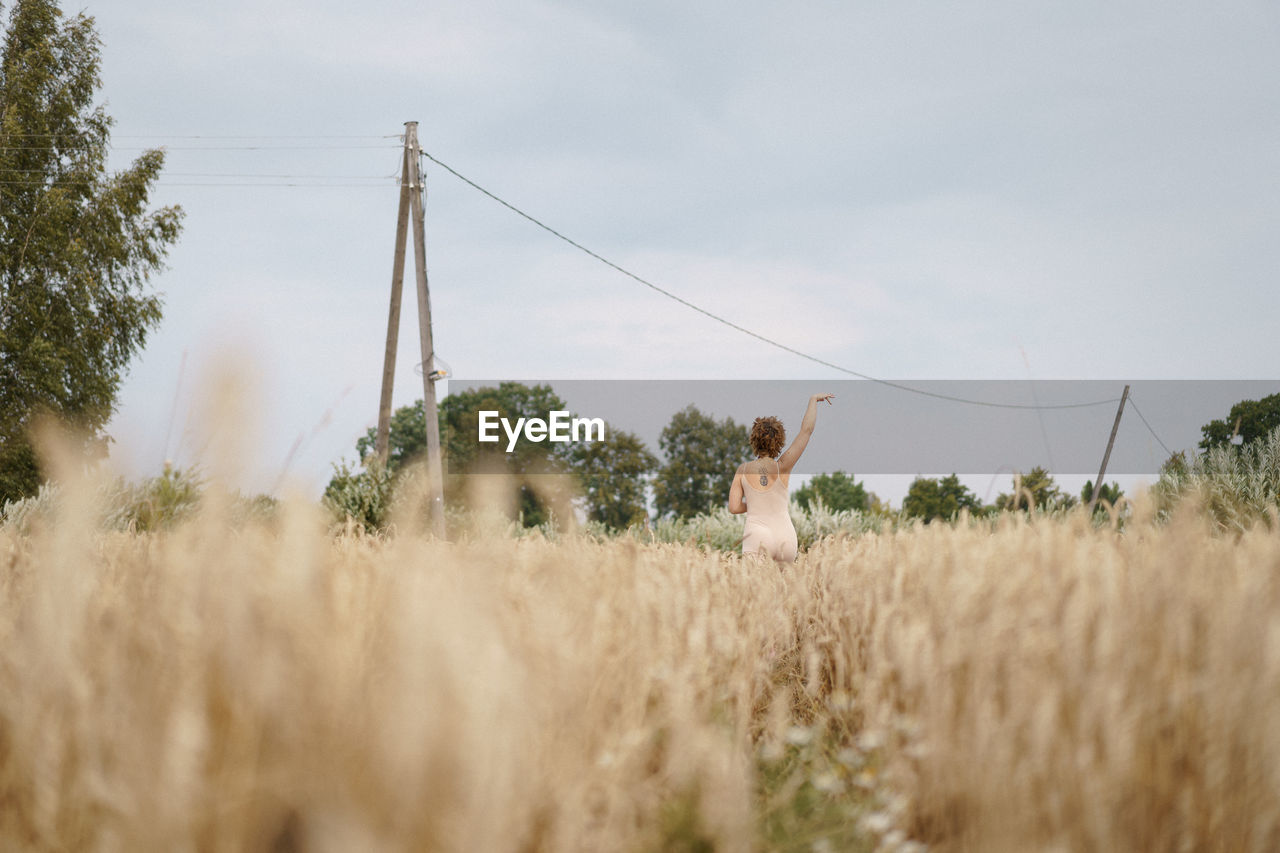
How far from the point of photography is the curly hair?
7547 mm

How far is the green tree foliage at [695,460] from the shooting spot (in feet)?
204

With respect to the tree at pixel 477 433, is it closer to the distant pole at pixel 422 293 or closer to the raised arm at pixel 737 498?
the distant pole at pixel 422 293

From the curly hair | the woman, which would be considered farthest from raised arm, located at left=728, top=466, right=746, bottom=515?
the curly hair

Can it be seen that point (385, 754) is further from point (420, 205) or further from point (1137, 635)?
point (420, 205)

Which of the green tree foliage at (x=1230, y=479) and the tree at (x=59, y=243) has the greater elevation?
the tree at (x=59, y=243)

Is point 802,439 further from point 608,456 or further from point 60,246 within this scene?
point 608,456

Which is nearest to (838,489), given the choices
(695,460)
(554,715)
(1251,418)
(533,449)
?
(695,460)

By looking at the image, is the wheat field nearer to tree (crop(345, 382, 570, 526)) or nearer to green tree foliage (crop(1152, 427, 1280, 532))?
green tree foliage (crop(1152, 427, 1280, 532))

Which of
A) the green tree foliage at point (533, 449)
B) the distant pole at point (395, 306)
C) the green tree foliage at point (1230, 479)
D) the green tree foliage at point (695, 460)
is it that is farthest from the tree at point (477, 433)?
the green tree foliage at point (1230, 479)

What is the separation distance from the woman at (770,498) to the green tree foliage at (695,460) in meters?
54.2

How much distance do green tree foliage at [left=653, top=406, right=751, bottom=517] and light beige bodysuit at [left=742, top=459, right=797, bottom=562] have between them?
54213mm

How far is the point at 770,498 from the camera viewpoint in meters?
7.00

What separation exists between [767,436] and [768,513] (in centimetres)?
87

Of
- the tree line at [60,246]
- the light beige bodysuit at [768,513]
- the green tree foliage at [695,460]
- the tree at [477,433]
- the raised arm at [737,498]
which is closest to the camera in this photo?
the light beige bodysuit at [768,513]
